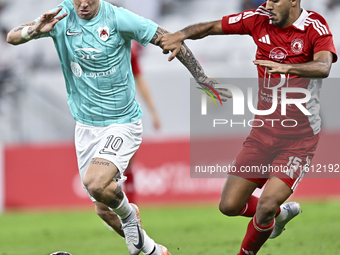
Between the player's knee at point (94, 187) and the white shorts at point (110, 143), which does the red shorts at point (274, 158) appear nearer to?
the white shorts at point (110, 143)

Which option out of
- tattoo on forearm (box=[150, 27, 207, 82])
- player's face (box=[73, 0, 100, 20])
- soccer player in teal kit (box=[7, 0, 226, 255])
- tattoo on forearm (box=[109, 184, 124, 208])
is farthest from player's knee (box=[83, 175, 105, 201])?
player's face (box=[73, 0, 100, 20])

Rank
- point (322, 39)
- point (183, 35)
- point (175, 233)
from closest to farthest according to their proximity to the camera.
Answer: point (322, 39)
point (183, 35)
point (175, 233)

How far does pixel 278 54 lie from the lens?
4934 mm

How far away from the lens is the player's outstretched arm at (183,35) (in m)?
4.92

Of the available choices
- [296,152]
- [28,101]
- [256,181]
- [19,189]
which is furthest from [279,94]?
[28,101]

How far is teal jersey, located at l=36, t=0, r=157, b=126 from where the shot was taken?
4855 mm

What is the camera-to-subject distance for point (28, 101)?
13539 millimetres

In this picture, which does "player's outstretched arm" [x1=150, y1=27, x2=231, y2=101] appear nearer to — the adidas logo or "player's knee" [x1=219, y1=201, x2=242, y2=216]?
the adidas logo

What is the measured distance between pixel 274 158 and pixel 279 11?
4.66ft

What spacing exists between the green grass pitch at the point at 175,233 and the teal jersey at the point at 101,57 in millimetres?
1937

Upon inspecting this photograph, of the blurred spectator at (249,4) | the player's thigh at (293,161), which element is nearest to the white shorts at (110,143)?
the player's thigh at (293,161)

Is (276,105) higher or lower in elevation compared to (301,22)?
lower

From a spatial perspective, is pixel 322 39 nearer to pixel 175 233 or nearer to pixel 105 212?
pixel 105 212

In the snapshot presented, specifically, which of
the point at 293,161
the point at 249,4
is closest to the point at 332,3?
the point at 249,4
